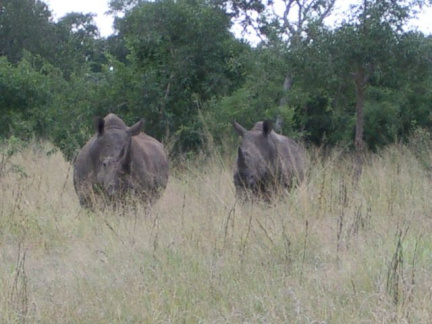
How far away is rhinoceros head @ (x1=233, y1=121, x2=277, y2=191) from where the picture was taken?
9812 millimetres

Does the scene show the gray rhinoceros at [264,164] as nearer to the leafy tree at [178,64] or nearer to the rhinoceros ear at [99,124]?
the rhinoceros ear at [99,124]

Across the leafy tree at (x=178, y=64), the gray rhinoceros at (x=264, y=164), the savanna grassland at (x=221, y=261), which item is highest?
the leafy tree at (x=178, y=64)

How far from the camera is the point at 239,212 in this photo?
7.54 m

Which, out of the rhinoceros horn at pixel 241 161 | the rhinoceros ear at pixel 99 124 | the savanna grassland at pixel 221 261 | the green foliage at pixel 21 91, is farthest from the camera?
the green foliage at pixel 21 91

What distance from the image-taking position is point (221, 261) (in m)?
5.95

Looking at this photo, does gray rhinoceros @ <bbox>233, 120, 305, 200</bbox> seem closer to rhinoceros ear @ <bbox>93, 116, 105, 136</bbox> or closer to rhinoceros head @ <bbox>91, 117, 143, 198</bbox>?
rhinoceros head @ <bbox>91, 117, 143, 198</bbox>

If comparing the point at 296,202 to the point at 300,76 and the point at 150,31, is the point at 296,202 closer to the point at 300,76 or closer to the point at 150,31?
the point at 300,76

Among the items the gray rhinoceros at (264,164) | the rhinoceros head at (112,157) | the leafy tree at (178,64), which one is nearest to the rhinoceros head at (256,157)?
the gray rhinoceros at (264,164)

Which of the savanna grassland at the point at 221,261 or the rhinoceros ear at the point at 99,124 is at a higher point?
the rhinoceros ear at the point at 99,124

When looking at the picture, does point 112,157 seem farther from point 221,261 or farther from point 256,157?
point 221,261

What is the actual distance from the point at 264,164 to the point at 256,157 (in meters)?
0.15

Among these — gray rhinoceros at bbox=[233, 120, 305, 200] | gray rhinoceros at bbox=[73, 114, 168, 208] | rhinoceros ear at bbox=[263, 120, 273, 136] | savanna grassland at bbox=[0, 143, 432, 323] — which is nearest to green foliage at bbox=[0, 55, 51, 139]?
gray rhinoceros at bbox=[73, 114, 168, 208]

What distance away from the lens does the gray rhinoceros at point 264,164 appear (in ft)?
32.1

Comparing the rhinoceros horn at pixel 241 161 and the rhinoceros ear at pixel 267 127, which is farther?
the rhinoceros ear at pixel 267 127
